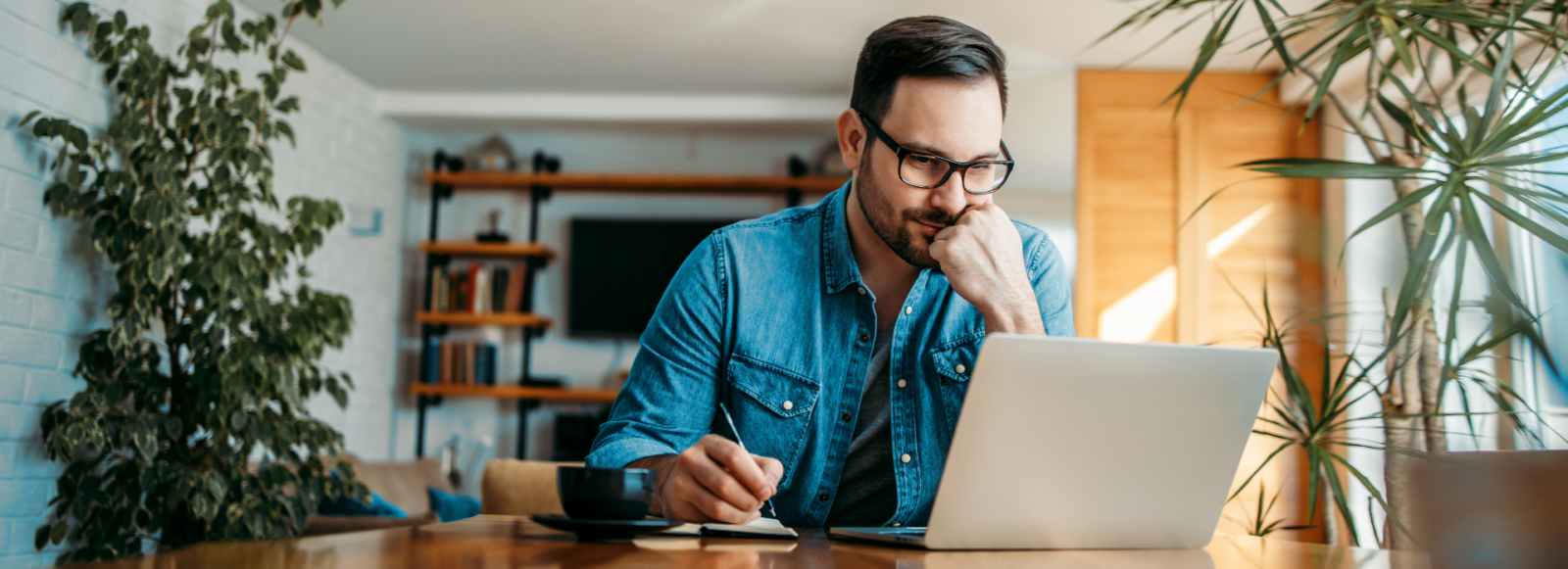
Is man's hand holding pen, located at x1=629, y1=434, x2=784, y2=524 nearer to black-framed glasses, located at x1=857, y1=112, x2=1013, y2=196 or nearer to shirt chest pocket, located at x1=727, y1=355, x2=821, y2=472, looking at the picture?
shirt chest pocket, located at x1=727, y1=355, x2=821, y2=472

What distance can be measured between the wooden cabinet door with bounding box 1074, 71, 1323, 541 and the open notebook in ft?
11.5

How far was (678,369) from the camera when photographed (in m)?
1.15

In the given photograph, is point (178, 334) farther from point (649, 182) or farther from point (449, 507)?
point (649, 182)

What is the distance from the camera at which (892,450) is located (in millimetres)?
1176

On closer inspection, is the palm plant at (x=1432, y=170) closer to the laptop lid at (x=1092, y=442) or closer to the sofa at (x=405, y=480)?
the laptop lid at (x=1092, y=442)

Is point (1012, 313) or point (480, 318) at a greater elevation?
point (480, 318)

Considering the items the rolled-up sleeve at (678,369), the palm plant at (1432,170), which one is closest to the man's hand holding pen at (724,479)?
the rolled-up sleeve at (678,369)

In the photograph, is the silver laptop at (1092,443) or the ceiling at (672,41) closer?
the silver laptop at (1092,443)

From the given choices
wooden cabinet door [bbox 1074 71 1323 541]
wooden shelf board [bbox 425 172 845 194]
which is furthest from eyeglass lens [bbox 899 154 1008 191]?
wooden shelf board [bbox 425 172 845 194]

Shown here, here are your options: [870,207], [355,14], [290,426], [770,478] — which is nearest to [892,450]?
[870,207]

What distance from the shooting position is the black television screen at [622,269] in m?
5.12

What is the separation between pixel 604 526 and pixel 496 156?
186 inches

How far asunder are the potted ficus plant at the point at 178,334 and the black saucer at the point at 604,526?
98.8 inches

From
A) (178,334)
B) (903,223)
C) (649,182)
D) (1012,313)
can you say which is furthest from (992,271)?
(649,182)
